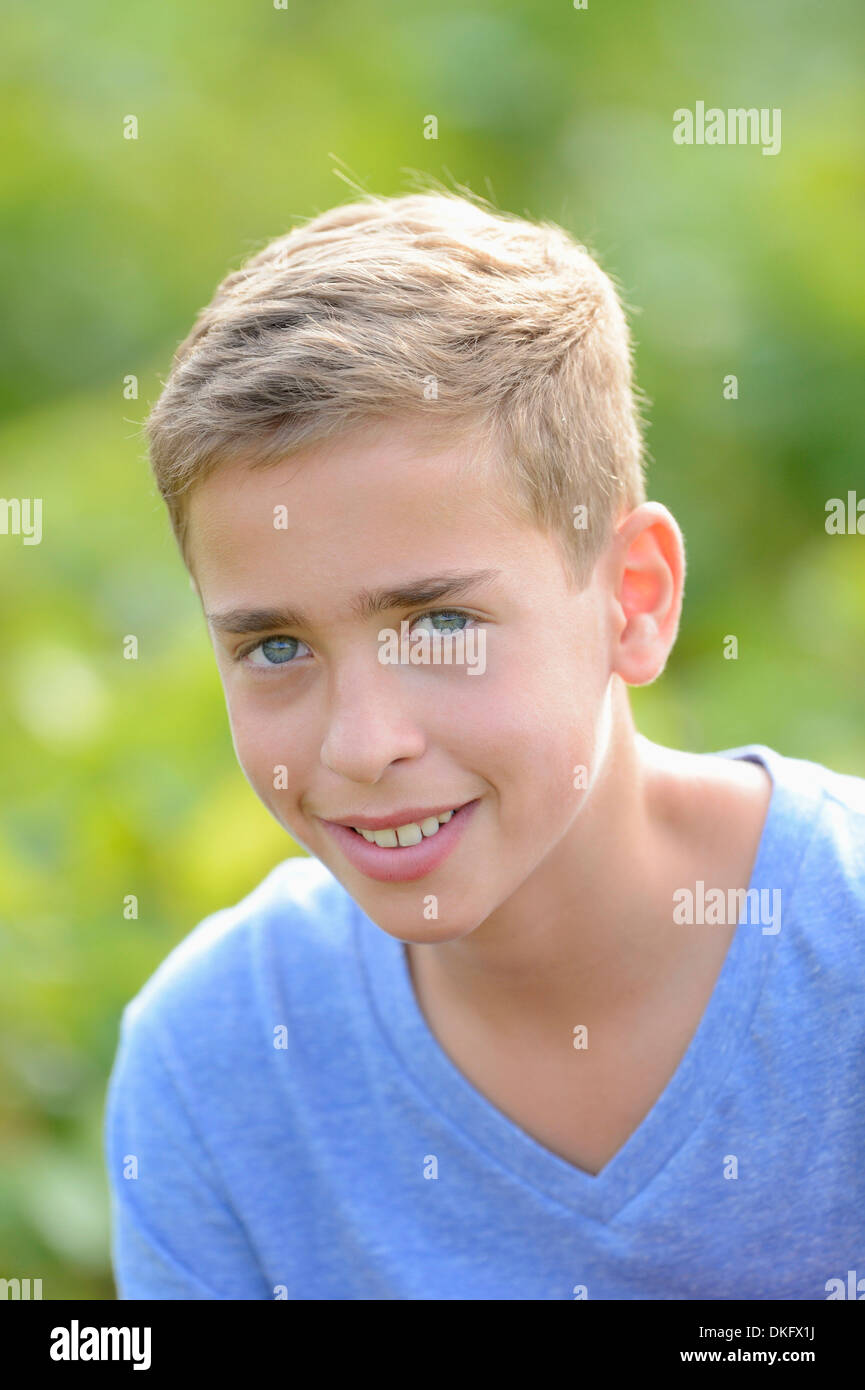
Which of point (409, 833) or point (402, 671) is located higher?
point (402, 671)

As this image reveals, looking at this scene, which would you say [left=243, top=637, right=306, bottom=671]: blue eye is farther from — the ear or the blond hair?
the ear

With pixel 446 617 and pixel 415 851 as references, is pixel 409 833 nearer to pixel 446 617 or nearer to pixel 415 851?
pixel 415 851

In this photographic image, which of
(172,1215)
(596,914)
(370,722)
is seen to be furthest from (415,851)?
Answer: (172,1215)

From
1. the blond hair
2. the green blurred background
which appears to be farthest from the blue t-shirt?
the green blurred background

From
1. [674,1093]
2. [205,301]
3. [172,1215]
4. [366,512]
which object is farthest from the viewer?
[205,301]

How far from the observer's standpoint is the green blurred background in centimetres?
289

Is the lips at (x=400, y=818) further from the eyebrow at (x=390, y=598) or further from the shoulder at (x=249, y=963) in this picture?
the shoulder at (x=249, y=963)

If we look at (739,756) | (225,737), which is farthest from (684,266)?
(739,756)

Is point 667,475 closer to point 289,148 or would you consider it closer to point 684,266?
point 684,266

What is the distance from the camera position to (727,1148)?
1.67 meters

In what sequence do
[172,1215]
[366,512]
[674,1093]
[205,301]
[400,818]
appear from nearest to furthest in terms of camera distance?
[366,512] → [400,818] → [674,1093] → [172,1215] → [205,301]

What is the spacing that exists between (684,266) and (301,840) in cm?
354

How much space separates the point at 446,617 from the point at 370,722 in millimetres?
125

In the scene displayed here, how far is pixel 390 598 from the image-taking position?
1414 millimetres
